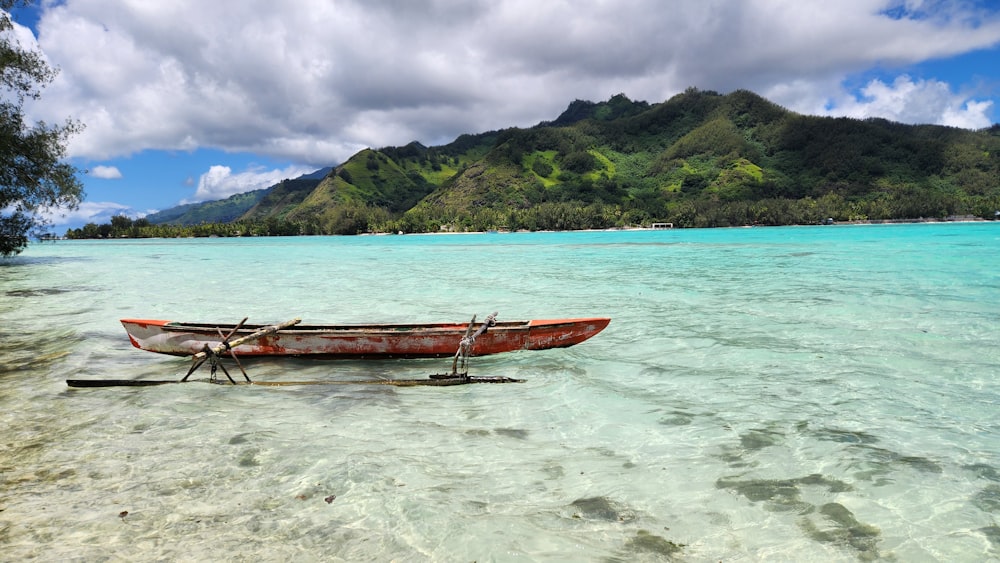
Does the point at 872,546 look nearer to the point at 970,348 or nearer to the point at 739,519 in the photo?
the point at 739,519

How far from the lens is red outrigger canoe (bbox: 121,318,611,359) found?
34.5 ft

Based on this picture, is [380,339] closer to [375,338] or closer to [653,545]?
[375,338]

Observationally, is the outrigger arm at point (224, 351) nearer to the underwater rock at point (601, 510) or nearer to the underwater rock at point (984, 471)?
the underwater rock at point (601, 510)

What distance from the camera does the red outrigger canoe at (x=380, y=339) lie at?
34.5ft

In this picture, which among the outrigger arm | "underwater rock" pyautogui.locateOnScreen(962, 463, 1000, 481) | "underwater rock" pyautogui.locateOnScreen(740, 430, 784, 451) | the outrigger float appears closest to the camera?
"underwater rock" pyautogui.locateOnScreen(962, 463, 1000, 481)

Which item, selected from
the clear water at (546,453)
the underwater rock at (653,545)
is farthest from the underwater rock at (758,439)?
the underwater rock at (653,545)

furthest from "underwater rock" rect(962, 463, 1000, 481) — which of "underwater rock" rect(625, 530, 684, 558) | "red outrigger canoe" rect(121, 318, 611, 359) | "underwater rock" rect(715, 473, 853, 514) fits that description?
"red outrigger canoe" rect(121, 318, 611, 359)

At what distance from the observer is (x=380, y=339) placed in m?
10.6

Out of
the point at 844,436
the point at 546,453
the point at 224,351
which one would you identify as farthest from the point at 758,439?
the point at 224,351

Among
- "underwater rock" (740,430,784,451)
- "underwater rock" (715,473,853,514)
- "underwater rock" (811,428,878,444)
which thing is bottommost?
"underwater rock" (811,428,878,444)

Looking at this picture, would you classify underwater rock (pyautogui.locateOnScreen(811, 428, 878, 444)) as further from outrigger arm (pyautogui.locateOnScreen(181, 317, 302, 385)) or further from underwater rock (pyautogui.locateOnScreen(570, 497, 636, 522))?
outrigger arm (pyautogui.locateOnScreen(181, 317, 302, 385))

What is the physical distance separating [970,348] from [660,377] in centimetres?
740

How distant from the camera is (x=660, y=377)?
10.2 metres

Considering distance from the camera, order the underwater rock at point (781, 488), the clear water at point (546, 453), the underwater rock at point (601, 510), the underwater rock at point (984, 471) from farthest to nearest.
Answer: the underwater rock at point (984, 471) → the underwater rock at point (781, 488) → the underwater rock at point (601, 510) → the clear water at point (546, 453)
